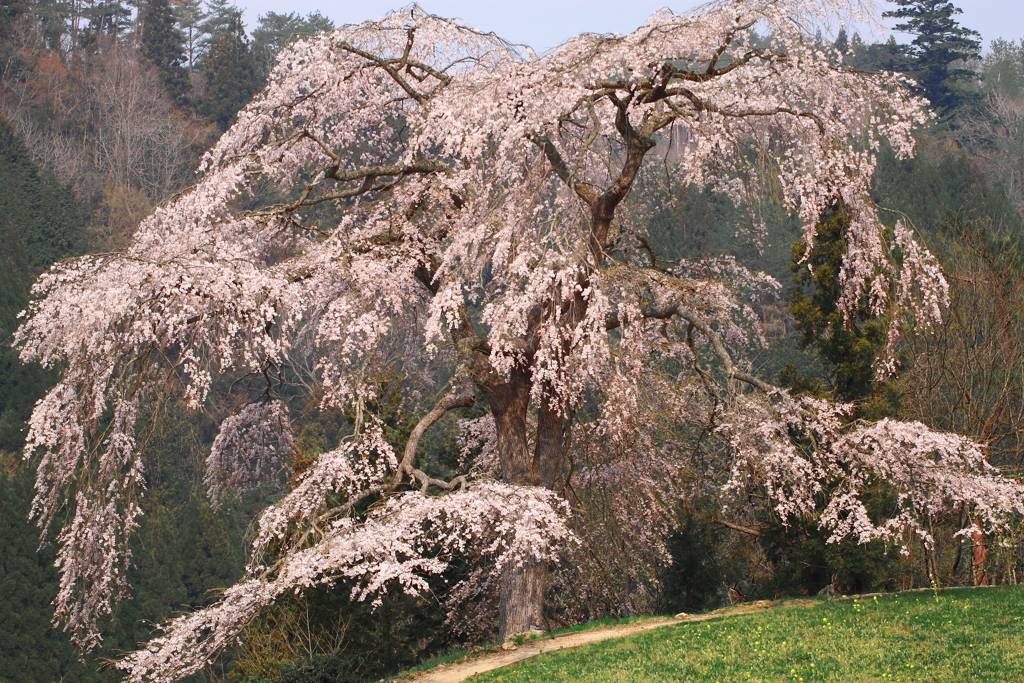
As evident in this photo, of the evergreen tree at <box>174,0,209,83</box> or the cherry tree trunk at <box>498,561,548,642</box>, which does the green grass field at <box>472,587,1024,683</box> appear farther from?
the evergreen tree at <box>174,0,209,83</box>

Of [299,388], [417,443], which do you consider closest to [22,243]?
[299,388]

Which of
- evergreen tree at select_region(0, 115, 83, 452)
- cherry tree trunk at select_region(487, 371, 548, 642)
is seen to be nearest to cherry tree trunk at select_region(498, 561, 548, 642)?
cherry tree trunk at select_region(487, 371, 548, 642)

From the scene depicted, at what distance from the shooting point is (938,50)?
47.1 metres

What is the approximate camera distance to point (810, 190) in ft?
39.2

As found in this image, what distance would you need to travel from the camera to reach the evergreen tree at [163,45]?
50.5m

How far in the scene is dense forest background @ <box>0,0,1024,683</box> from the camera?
613 inches

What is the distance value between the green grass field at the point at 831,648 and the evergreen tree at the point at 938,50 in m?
41.6

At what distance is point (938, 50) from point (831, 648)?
45.3 m

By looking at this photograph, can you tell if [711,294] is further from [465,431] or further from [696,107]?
[465,431]

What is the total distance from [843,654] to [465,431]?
28.8ft

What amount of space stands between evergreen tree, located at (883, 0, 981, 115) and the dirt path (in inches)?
1614

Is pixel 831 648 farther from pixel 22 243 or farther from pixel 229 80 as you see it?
pixel 229 80

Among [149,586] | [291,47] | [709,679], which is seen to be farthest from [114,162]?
[709,679]

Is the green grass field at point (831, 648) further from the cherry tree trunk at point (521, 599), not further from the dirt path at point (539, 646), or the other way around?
the cherry tree trunk at point (521, 599)
